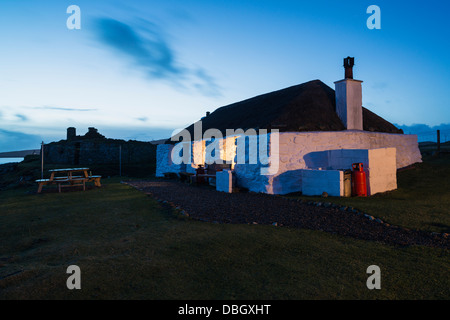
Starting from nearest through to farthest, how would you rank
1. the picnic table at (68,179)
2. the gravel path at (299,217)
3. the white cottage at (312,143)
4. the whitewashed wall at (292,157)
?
1. the gravel path at (299,217)
2. the white cottage at (312,143)
3. the whitewashed wall at (292,157)
4. the picnic table at (68,179)

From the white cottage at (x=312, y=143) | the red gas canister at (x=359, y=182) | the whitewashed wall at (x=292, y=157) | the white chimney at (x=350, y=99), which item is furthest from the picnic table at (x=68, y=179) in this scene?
the white chimney at (x=350, y=99)

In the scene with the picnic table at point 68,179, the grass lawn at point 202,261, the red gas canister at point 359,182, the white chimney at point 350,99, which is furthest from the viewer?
the white chimney at point 350,99

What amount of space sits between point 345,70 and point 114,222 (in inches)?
454

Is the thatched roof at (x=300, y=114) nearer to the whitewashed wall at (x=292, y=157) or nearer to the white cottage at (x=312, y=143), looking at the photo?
the white cottage at (x=312, y=143)

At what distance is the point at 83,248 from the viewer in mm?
4238

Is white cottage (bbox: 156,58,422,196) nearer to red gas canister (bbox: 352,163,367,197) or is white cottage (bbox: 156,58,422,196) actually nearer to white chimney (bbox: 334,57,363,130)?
white chimney (bbox: 334,57,363,130)

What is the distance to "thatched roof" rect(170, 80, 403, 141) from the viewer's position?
11.0 metres

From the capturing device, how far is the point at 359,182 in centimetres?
902

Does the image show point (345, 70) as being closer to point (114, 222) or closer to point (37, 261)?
point (114, 222)

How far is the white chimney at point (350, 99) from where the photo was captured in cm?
1201

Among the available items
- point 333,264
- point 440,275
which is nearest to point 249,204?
point 333,264

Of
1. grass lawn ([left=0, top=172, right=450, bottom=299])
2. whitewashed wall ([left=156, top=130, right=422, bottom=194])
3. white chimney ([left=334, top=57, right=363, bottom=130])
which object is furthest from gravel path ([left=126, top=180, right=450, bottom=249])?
white chimney ([left=334, top=57, right=363, bottom=130])

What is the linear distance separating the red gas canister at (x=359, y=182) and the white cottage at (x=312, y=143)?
27cm

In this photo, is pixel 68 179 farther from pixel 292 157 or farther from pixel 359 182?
pixel 359 182
